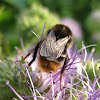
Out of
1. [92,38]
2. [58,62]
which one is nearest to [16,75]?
[58,62]

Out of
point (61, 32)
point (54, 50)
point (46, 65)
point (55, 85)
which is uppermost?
point (61, 32)

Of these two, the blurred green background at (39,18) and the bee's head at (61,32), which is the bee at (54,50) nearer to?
the bee's head at (61,32)

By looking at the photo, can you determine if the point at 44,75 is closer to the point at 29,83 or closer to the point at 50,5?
the point at 29,83

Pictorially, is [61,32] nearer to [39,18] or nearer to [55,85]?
[55,85]

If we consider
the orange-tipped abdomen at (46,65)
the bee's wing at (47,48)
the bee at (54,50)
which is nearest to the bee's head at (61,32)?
the bee at (54,50)

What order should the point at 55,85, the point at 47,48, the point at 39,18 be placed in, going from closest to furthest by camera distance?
the point at 47,48 → the point at 55,85 → the point at 39,18

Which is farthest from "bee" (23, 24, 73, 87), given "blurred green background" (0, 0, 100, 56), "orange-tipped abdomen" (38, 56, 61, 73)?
"blurred green background" (0, 0, 100, 56)

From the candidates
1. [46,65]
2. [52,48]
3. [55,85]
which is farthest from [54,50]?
[55,85]
